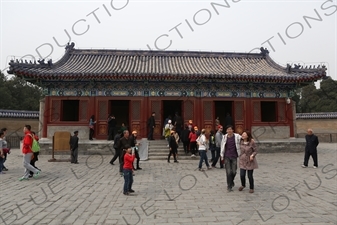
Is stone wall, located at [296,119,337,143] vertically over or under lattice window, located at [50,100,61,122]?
under

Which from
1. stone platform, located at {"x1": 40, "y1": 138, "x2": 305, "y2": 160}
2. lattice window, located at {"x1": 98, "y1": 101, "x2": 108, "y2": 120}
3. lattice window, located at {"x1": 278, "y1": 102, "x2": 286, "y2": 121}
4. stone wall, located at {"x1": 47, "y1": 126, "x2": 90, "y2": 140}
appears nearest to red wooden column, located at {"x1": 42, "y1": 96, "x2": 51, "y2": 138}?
stone wall, located at {"x1": 47, "y1": 126, "x2": 90, "y2": 140}

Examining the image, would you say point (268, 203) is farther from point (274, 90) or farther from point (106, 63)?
point (106, 63)

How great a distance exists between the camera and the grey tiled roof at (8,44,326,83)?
1547cm

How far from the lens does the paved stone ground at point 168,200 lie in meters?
4.57

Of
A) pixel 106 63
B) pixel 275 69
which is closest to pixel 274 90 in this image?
pixel 275 69

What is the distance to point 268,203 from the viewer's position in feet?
18.0

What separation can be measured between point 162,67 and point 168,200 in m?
14.0

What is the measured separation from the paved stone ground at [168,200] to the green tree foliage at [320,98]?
33688mm

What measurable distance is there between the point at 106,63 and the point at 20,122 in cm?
1042

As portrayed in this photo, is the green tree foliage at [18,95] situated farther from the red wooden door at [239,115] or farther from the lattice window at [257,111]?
the lattice window at [257,111]

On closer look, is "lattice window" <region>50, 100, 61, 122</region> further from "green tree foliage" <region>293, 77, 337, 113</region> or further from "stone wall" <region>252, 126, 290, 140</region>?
"green tree foliage" <region>293, 77, 337, 113</region>

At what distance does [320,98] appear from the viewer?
1578 inches

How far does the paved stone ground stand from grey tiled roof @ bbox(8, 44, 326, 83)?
789 centimetres

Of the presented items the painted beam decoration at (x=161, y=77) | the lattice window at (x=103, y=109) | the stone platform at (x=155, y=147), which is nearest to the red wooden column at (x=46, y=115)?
the painted beam decoration at (x=161, y=77)
